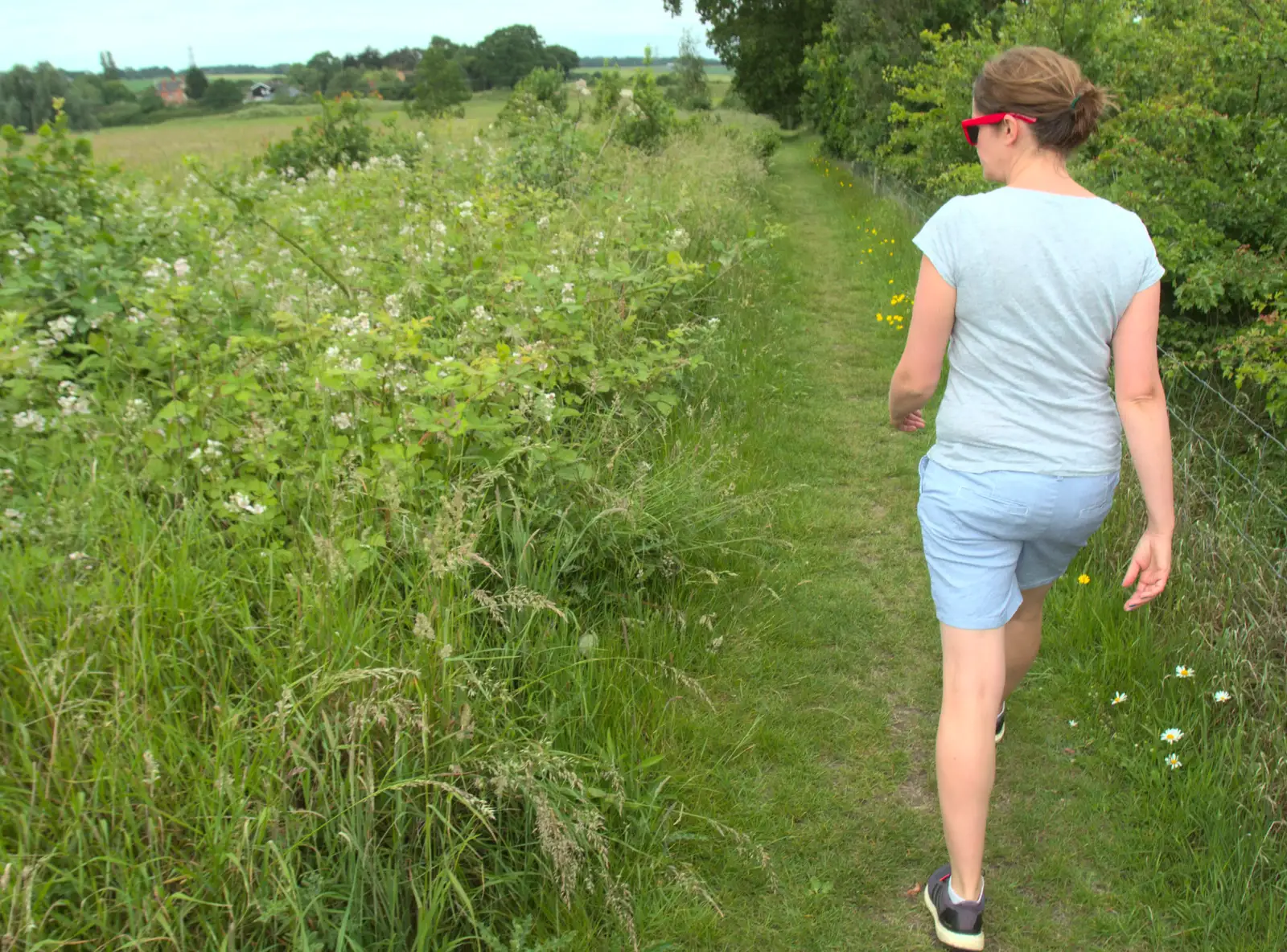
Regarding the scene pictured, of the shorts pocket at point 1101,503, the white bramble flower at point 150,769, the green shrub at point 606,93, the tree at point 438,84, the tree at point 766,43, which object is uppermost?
the tree at point 766,43

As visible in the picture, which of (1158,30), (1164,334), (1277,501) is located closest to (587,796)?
(1277,501)

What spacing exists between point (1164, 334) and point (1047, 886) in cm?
349

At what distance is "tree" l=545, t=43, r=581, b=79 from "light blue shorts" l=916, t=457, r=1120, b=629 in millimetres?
16965

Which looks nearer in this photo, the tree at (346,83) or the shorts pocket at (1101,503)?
the shorts pocket at (1101,503)

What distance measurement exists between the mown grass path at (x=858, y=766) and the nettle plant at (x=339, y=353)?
1.09 meters

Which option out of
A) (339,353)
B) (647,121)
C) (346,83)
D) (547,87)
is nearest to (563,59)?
(547,87)

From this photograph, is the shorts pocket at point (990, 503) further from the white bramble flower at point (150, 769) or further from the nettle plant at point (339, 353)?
the white bramble flower at point (150, 769)

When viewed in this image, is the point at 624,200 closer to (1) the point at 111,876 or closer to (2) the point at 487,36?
(1) the point at 111,876

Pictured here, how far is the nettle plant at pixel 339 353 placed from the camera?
316cm

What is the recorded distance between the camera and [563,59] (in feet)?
60.5

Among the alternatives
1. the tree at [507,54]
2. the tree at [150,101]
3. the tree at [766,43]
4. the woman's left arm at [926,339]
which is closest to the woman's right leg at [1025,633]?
the woman's left arm at [926,339]

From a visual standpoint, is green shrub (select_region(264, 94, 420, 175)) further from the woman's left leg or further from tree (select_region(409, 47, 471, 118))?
the woman's left leg

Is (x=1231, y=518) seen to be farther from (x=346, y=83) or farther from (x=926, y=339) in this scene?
(x=346, y=83)

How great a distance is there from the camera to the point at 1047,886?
105 inches
